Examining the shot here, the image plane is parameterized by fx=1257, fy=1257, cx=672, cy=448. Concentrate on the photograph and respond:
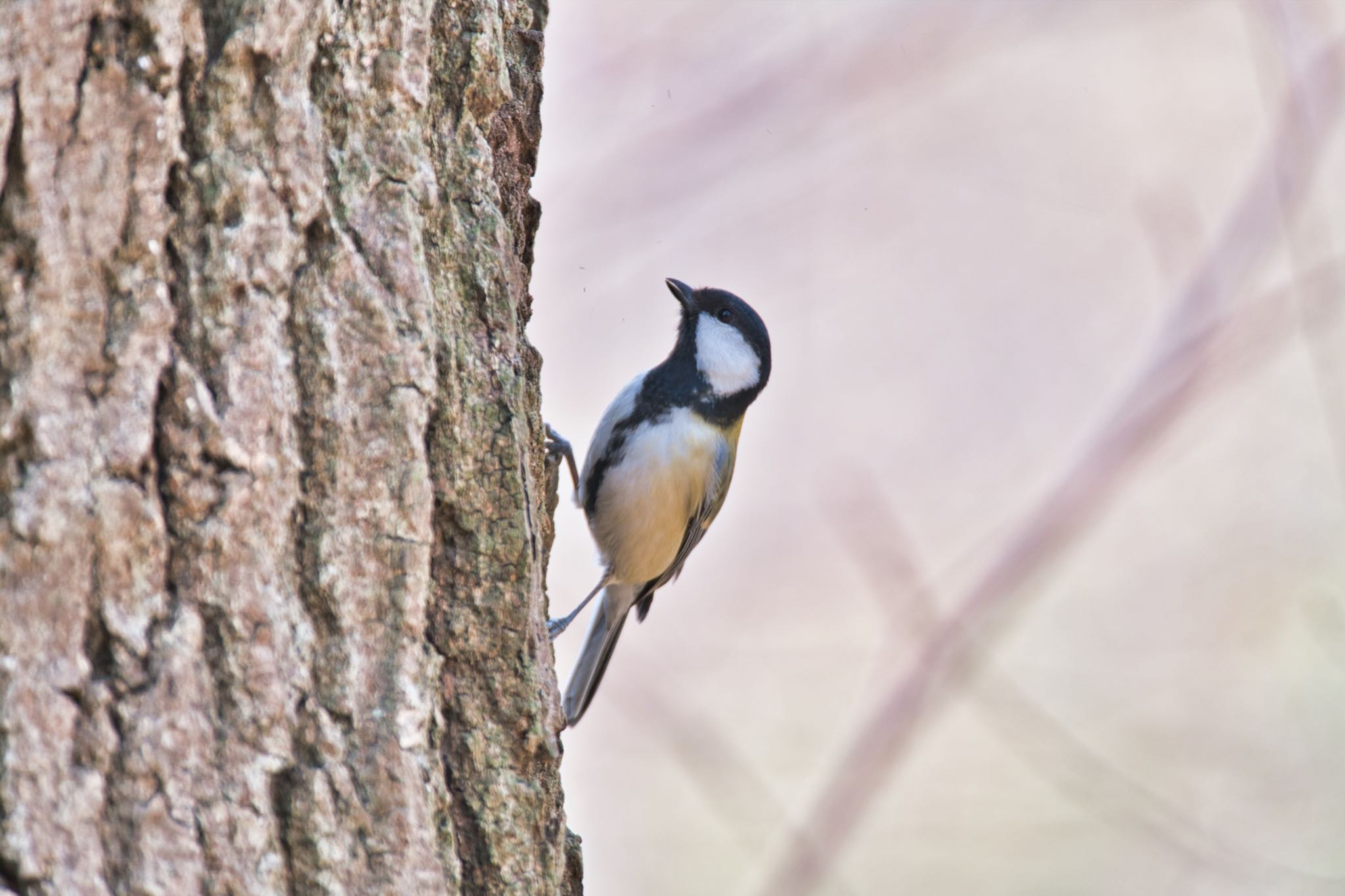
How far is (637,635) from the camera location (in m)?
5.15

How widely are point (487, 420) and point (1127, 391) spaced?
2.43 meters

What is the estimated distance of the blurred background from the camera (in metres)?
4.67

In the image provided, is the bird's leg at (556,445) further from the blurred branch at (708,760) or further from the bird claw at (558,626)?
the blurred branch at (708,760)

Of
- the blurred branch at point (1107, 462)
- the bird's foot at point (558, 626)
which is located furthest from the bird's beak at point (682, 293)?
the blurred branch at point (1107, 462)

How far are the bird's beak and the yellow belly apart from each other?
422mm

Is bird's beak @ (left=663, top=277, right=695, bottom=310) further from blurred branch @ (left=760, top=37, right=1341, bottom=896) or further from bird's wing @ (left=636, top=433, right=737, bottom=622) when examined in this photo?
blurred branch @ (left=760, top=37, right=1341, bottom=896)

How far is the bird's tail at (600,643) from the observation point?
407 cm

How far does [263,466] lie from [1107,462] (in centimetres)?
258

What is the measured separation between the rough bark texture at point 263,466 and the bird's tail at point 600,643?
224cm

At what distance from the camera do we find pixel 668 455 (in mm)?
3959

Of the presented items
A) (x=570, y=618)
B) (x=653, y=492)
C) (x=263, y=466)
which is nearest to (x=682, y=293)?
(x=653, y=492)

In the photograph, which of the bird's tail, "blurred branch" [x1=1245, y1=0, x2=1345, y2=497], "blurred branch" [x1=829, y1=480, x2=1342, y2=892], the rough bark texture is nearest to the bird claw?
the bird's tail

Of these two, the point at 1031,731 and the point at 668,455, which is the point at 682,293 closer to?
the point at 668,455

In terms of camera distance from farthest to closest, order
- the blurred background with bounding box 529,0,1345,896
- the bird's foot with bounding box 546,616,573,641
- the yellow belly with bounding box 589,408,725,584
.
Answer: the blurred background with bounding box 529,0,1345,896 < the yellow belly with bounding box 589,408,725,584 < the bird's foot with bounding box 546,616,573,641
